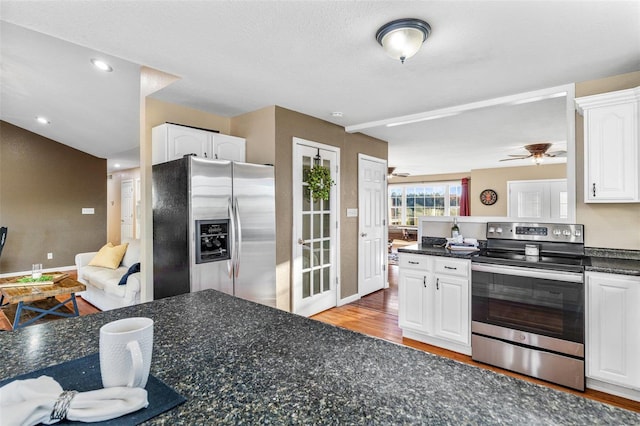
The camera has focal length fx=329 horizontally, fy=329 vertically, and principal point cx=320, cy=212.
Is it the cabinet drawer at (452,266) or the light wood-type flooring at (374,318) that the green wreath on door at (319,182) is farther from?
the cabinet drawer at (452,266)

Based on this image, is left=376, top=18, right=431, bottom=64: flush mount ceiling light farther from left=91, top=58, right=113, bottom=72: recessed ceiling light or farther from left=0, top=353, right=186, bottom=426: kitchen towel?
left=91, top=58, right=113, bottom=72: recessed ceiling light

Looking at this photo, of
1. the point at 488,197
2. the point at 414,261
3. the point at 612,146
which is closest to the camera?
the point at 612,146

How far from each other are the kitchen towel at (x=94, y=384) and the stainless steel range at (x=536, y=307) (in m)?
2.63

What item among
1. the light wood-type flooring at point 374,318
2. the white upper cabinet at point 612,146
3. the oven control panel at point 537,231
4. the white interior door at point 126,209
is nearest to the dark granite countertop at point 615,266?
the oven control panel at point 537,231

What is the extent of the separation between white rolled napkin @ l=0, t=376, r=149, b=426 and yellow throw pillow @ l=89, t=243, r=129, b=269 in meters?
4.51

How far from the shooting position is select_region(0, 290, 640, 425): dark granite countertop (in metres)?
0.61

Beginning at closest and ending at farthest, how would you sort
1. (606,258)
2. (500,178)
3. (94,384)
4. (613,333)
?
(94,384) < (613,333) < (606,258) < (500,178)

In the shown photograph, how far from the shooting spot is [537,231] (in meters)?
2.99

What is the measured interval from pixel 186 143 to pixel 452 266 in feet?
8.95

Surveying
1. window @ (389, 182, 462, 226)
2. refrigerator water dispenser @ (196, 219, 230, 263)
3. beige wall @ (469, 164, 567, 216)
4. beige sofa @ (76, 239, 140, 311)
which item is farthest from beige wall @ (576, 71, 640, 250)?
window @ (389, 182, 462, 226)

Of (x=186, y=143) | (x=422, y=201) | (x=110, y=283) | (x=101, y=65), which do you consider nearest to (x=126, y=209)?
(x=110, y=283)

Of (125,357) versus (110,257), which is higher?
(125,357)

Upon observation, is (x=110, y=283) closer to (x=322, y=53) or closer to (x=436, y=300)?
(x=322, y=53)

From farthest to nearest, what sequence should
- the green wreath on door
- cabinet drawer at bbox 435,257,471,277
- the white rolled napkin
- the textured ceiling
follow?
the green wreath on door → cabinet drawer at bbox 435,257,471,277 → the textured ceiling → the white rolled napkin
